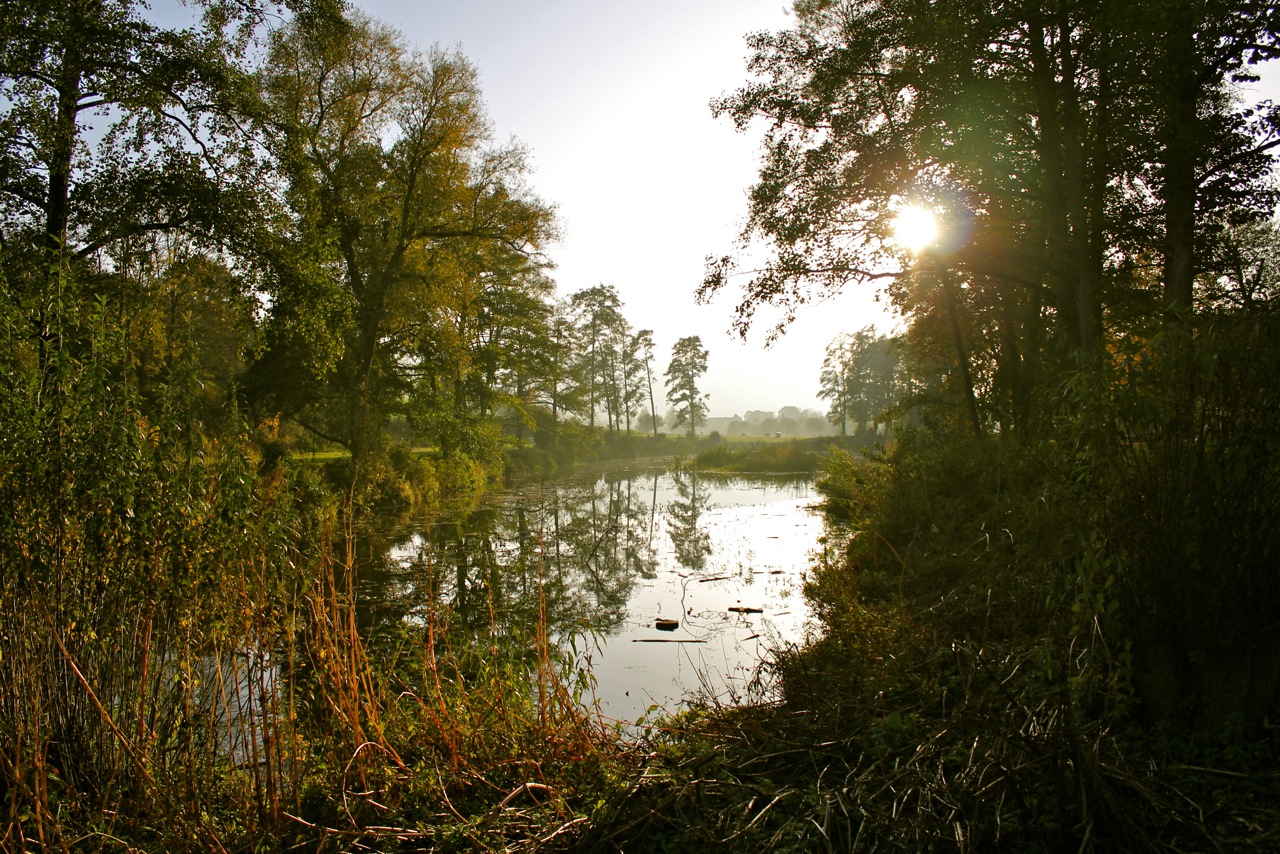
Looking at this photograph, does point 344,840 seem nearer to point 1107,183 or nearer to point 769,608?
point 769,608

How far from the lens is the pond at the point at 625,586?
6902mm

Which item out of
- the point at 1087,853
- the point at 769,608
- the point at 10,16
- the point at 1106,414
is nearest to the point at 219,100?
the point at 10,16

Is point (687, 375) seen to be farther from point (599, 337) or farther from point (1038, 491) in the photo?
point (1038, 491)

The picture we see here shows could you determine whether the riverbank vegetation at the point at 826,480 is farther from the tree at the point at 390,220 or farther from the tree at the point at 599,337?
the tree at the point at 599,337

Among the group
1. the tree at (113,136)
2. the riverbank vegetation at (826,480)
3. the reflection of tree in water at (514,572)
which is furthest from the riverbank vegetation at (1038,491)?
the tree at (113,136)

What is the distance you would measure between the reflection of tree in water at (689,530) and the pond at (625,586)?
47 mm

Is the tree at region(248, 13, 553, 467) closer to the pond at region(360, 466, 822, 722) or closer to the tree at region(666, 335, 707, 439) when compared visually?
the pond at region(360, 466, 822, 722)

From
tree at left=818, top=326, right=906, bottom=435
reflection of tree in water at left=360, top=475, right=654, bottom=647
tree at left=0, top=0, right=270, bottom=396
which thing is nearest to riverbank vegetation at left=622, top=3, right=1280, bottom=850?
reflection of tree in water at left=360, top=475, right=654, bottom=647

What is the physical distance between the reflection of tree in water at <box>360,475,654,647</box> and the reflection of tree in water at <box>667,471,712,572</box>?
→ 635 millimetres

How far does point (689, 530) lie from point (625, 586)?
5.71 m

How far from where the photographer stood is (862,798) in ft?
10.4

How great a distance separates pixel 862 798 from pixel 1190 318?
3086 mm

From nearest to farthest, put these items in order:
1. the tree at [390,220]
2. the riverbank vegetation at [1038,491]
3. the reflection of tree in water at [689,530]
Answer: the riverbank vegetation at [1038,491] → the reflection of tree in water at [689,530] → the tree at [390,220]

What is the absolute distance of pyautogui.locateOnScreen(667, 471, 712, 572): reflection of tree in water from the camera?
508 inches
